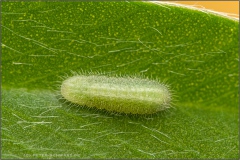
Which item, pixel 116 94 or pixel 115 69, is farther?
pixel 115 69

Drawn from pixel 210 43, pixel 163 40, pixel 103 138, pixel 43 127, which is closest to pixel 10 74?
pixel 43 127

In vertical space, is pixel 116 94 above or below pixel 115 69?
below

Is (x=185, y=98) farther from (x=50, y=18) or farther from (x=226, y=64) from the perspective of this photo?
(x=50, y=18)
